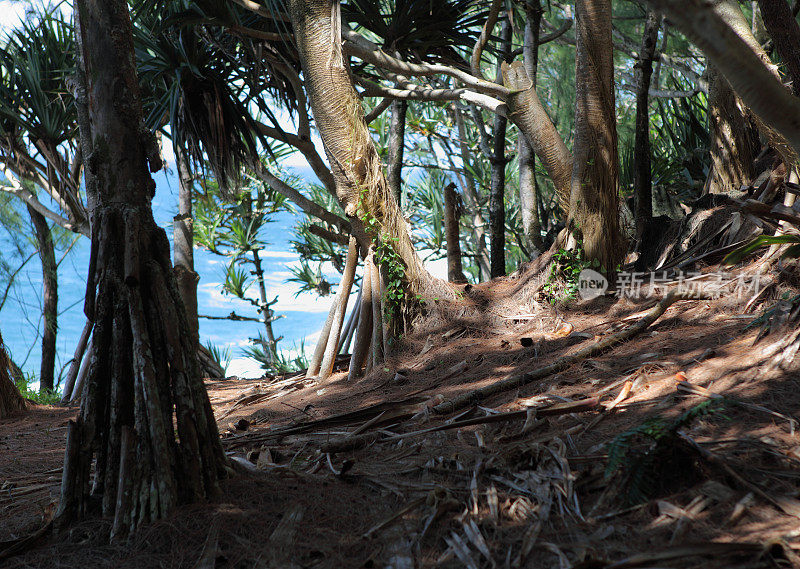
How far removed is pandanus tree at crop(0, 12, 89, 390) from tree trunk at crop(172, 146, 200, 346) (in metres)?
0.95

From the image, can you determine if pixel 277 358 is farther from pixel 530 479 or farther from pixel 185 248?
pixel 530 479

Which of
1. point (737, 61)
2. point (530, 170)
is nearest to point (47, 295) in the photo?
point (530, 170)

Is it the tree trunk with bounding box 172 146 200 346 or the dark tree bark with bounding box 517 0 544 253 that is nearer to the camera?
the dark tree bark with bounding box 517 0 544 253

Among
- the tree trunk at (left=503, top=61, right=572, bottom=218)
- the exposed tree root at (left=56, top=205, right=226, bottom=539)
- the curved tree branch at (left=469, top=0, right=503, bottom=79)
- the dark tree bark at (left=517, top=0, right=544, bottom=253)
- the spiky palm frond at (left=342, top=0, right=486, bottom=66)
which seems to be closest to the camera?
the exposed tree root at (left=56, top=205, right=226, bottom=539)

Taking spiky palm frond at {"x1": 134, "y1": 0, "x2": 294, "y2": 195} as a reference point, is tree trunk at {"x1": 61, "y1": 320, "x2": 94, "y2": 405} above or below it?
below

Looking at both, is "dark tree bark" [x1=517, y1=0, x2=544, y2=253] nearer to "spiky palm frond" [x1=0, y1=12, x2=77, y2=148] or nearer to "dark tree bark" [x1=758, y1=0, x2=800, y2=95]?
"dark tree bark" [x1=758, y1=0, x2=800, y2=95]

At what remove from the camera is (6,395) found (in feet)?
15.4

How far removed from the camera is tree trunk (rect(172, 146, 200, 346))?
6.18m

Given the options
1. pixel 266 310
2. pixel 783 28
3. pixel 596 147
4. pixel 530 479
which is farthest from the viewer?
pixel 266 310

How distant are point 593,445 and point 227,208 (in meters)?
9.39

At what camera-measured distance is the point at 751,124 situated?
16.8ft

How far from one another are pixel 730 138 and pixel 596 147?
5.26 ft

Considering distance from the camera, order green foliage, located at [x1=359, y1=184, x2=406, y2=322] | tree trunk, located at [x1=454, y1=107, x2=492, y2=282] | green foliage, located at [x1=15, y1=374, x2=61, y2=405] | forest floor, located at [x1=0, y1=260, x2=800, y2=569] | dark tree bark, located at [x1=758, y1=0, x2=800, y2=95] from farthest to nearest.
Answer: tree trunk, located at [x1=454, y1=107, x2=492, y2=282] < green foliage, located at [x1=15, y1=374, x2=61, y2=405] < green foliage, located at [x1=359, y1=184, x2=406, y2=322] < dark tree bark, located at [x1=758, y1=0, x2=800, y2=95] < forest floor, located at [x1=0, y1=260, x2=800, y2=569]

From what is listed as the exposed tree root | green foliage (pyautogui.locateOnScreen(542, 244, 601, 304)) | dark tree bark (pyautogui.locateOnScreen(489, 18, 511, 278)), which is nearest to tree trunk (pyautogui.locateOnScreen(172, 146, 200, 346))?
dark tree bark (pyautogui.locateOnScreen(489, 18, 511, 278))
